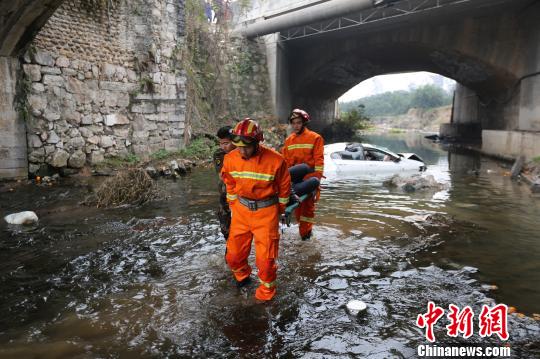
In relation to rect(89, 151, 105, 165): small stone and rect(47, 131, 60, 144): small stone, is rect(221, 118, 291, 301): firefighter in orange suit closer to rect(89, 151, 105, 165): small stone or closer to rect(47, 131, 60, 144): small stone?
rect(47, 131, 60, 144): small stone

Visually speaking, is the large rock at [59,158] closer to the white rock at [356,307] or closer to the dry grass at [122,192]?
the dry grass at [122,192]

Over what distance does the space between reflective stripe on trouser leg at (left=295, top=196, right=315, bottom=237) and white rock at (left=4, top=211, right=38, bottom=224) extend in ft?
16.0

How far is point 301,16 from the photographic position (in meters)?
17.6

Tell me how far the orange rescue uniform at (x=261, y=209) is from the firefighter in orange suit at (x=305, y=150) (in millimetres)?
1809

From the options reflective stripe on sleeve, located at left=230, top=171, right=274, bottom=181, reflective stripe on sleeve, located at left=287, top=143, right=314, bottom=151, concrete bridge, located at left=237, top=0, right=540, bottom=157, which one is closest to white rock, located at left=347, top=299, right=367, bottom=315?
reflective stripe on sleeve, located at left=230, top=171, right=274, bottom=181

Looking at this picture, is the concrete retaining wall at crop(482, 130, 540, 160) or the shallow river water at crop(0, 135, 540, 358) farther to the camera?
the concrete retaining wall at crop(482, 130, 540, 160)

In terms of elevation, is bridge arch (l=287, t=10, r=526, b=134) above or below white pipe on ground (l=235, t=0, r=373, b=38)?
below

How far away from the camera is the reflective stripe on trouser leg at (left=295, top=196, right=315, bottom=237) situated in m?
5.91

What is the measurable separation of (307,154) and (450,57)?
17610 millimetres

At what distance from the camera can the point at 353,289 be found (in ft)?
14.8

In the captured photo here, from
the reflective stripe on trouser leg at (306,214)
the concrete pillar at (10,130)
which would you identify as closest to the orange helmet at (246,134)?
the reflective stripe on trouser leg at (306,214)

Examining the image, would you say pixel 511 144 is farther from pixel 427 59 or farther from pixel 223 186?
pixel 223 186

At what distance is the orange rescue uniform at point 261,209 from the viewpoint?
391 cm

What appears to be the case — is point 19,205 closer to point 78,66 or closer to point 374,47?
point 78,66
